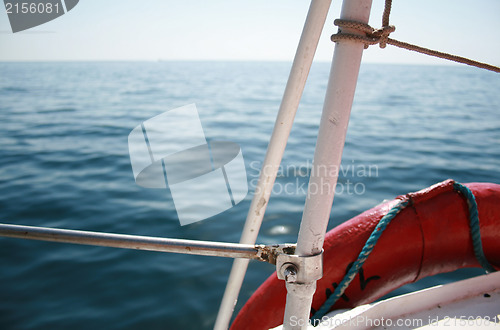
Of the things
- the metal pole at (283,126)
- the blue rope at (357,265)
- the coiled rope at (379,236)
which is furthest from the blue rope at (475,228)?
the metal pole at (283,126)

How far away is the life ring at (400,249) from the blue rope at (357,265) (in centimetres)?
3

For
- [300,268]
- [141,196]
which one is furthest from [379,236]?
[141,196]

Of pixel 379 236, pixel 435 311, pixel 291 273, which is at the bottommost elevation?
pixel 435 311

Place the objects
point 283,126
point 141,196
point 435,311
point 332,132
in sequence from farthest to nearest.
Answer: point 141,196 → point 435,311 → point 283,126 → point 332,132

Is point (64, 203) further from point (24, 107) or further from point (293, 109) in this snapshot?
point (24, 107)

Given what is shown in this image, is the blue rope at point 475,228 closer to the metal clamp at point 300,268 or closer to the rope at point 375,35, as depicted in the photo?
the rope at point 375,35

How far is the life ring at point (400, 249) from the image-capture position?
5.08 feet

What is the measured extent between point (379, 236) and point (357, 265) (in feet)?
0.51

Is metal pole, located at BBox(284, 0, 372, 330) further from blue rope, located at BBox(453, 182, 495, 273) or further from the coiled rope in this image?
blue rope, located at BBox(453, 182, 495, 273)

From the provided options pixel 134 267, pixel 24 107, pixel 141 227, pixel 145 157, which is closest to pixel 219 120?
pixel 145 157

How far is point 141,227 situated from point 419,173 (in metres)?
3.75

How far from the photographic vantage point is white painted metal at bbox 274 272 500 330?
137cm

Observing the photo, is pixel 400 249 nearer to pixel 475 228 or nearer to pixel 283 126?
pixel 475 228

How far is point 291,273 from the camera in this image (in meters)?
0.89
